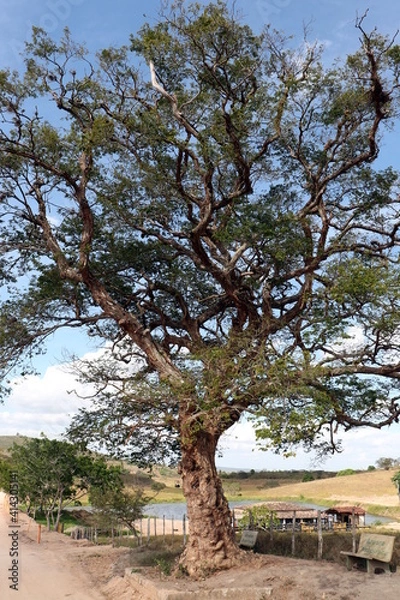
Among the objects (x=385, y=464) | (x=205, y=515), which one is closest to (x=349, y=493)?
(x=385, y=464)

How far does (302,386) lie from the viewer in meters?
11.1

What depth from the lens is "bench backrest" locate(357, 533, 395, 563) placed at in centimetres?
1119

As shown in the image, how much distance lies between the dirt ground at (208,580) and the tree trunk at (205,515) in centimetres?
47

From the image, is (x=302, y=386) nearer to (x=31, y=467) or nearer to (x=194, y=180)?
(x=194, y=180)

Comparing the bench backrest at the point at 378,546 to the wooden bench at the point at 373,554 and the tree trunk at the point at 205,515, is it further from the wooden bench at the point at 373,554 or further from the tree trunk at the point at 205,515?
the tree trunk at the point at 205,515

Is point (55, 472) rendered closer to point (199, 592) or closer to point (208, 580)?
point (208, 580)

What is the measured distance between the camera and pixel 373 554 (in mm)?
11469

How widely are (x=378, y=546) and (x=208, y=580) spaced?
3.64m

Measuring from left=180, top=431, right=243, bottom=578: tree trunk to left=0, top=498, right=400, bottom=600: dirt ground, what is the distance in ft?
1.55

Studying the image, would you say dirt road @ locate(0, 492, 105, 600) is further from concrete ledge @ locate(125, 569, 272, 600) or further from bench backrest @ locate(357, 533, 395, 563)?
bench backrest @ locate(357, 533, 395, 563)

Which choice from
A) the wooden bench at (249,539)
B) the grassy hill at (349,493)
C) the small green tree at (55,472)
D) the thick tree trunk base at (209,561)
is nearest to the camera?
the thick tree trunk base at (209,561)

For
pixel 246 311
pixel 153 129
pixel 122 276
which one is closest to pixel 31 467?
pixel 122 276

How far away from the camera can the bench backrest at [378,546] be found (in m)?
11.2

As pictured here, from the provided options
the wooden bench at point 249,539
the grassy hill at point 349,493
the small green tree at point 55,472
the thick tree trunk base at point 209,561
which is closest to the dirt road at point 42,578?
the thick tree trunk base at point 209,561
